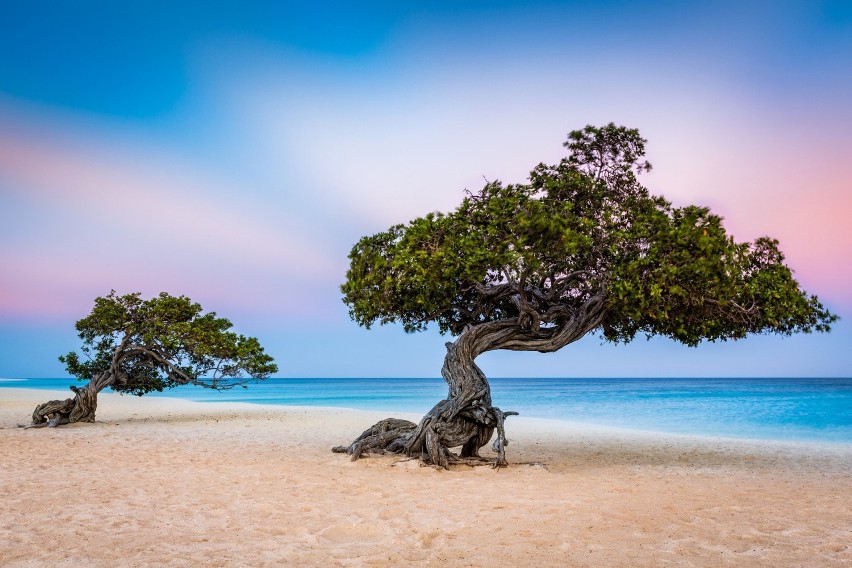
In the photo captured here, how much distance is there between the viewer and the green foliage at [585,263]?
32.7ft

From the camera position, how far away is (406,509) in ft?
24.9

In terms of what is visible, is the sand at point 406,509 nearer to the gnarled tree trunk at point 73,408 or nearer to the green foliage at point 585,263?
the green foliage at point 585,263

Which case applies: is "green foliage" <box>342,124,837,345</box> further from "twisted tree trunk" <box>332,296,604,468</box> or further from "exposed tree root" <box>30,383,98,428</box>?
"exposed tree root" <box>30,383,98,428</box>

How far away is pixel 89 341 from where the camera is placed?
19875mm

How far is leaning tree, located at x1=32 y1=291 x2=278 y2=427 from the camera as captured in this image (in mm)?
19031

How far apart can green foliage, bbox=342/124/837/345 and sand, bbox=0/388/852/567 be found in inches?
115

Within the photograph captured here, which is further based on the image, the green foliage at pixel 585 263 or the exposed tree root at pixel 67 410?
the exposed tree root at pixel 67 410

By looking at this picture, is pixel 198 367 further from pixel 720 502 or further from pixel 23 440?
pixel 720 502

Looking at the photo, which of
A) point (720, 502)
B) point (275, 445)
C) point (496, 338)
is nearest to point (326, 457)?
point (275, 445)

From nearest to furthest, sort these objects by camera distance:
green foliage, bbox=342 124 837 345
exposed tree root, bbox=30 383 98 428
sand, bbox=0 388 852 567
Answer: sand, bbox=0 388 852 567 < green foliage, bbox=342 124 837 345 < exposed tree root, bbox=30 383 98 428

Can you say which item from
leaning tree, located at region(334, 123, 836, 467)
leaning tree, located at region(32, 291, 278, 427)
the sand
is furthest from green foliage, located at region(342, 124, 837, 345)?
leaning tree, located at region(32, 291, 278, 427)

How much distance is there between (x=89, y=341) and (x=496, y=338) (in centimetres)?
1506

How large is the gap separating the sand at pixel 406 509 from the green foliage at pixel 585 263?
2915 mm

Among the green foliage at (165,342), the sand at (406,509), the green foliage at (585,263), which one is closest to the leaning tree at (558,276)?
the green foliage at (585,263)
